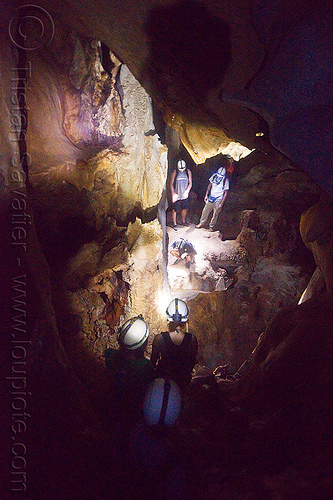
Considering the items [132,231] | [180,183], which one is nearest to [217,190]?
[180,183]

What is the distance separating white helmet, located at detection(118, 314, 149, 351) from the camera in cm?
332

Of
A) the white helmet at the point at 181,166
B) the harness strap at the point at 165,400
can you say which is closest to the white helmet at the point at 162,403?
the harness strap at the point at 165,400

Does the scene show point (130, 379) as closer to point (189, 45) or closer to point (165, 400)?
point (165, 400)

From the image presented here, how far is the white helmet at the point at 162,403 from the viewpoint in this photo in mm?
1934

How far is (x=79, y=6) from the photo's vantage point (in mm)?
2938

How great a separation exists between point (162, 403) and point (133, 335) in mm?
1451

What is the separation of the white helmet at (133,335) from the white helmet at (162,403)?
120 centimetres

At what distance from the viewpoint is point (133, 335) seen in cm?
338

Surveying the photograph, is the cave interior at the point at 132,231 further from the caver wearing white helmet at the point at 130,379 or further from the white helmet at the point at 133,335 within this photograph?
the white helmet at the point at 133,335

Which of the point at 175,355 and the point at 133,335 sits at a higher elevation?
the point at 133,335

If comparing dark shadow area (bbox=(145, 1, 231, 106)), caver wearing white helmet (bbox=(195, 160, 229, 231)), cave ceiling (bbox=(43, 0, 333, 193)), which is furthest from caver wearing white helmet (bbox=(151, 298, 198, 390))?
caver wearing white helmet (bbox=(195, 160, 229, 231))

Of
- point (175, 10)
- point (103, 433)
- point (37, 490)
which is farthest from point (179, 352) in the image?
point (175, 10)

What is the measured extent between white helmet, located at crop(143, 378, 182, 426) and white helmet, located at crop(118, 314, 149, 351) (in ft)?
3.93

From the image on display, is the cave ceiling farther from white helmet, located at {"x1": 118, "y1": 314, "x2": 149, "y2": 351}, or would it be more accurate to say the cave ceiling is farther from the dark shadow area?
white helmet, located at {"x1": 118, "y1": 314, "x2": 149, "y2": 351}
